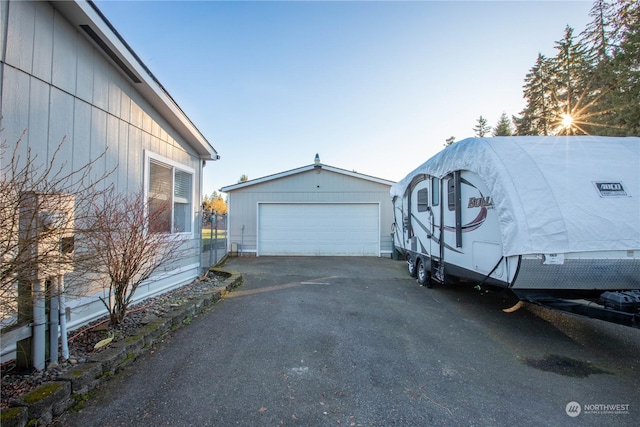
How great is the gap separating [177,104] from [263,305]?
13.9ft

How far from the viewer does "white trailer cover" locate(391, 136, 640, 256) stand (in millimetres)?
3139

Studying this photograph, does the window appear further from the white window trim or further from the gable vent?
A: the gable vent

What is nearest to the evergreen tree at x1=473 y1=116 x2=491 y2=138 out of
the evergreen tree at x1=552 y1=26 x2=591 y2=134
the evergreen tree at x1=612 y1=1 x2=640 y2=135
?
the evergreen tree at x1=552 y1=26 x2=591 y2=134

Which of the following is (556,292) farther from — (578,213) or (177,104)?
(177,104)

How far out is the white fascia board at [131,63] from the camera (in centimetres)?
344

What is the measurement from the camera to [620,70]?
14.1 metres

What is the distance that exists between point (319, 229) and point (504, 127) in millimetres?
31180

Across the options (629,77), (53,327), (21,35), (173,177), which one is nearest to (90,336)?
(53,327)

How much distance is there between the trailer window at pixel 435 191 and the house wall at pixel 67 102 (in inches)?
209

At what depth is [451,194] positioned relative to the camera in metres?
5.03

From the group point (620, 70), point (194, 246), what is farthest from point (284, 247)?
point (620, 70)

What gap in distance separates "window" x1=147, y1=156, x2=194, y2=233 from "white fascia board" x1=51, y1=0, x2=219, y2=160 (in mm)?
820

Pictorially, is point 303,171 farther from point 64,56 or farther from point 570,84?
point 570,84

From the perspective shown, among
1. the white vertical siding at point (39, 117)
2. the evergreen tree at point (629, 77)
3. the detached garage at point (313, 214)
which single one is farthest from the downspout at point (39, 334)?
the evergreen tree at point (629, 77)
